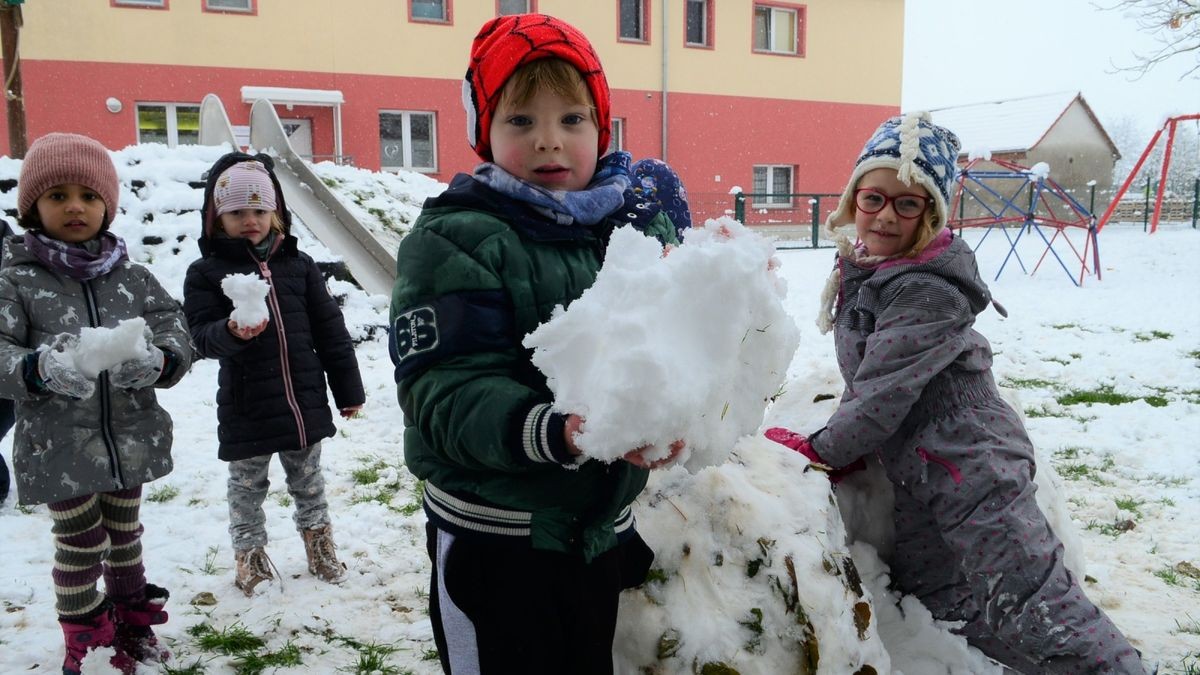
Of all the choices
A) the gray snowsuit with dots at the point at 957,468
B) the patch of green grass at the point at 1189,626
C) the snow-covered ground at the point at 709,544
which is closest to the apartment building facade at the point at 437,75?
the snow-covered ground at the point at 709,544

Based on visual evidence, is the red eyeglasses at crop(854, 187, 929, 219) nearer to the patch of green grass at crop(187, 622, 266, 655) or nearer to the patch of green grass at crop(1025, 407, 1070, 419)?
the patch of green grass at crop(187, 622, 266, 655)

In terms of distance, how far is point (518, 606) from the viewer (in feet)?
5.67

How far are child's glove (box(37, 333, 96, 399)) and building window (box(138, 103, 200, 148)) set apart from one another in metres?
15.9

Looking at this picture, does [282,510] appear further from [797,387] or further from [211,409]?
[797,387]

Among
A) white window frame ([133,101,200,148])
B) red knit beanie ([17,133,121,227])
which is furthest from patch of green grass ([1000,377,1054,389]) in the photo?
white window frame ([133,101,200,148])

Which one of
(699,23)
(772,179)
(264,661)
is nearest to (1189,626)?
(264,661)

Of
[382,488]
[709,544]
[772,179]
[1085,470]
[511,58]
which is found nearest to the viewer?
[511,58]

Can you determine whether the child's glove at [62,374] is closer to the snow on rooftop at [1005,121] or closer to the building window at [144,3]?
the building window at [144,3]

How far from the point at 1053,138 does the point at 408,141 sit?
24889 mm

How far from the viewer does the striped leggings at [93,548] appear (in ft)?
9.10

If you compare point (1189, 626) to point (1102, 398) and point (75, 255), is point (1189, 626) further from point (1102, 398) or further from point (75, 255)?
point (75, 255)

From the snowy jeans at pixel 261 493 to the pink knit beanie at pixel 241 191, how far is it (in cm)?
108

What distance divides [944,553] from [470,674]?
1585mm

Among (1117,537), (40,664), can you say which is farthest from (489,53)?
(1117,537)
